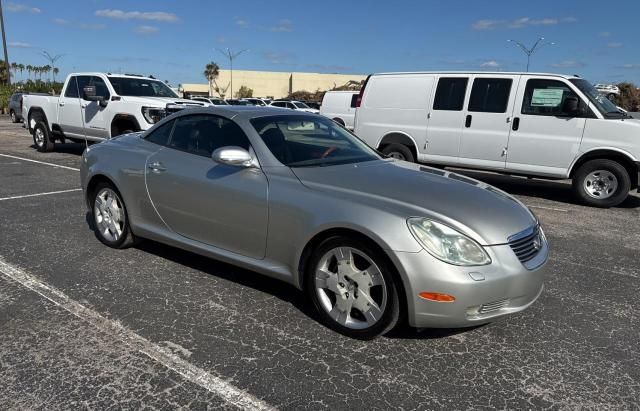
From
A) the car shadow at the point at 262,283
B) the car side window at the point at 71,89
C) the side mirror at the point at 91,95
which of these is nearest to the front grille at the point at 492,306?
the car shadow at the point at 262,283

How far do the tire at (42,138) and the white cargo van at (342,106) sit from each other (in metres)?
10.8

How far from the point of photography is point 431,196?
132 inches

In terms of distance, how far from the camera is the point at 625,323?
3721 mm

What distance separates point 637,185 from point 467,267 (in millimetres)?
6353

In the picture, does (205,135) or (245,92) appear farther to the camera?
(245,92)

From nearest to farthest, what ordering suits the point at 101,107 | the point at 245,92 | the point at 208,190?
the point at 208,190 → the point at 101,107 → the point at 245,92

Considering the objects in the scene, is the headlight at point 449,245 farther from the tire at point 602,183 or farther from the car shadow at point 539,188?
the car shadow at point 539,188

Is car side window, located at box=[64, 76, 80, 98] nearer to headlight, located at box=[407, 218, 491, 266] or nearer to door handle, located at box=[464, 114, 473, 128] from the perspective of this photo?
door handle, located at box=[464, 114, 473, 128]

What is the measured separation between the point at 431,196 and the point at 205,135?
202cm

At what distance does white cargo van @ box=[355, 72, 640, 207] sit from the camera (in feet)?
26.0

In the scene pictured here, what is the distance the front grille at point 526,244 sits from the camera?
3164 mm

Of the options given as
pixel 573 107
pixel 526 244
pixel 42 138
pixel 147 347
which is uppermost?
pixel 573 107

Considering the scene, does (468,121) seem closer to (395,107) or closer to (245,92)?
(395,107)

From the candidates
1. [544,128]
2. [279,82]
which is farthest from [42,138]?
[279,82]
